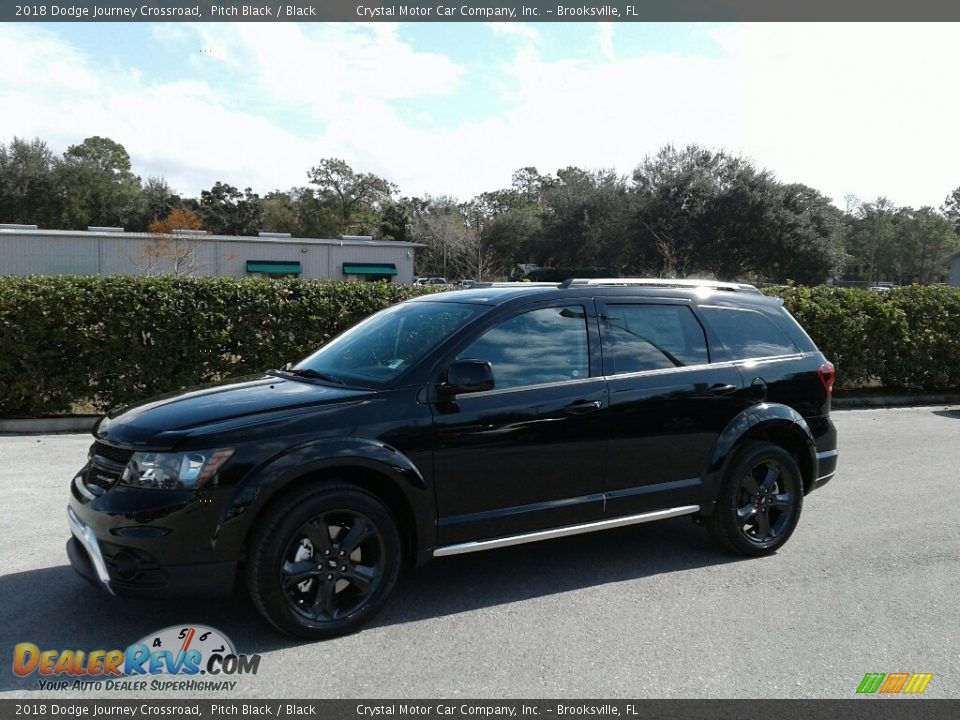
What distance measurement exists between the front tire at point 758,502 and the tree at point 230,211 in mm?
88589

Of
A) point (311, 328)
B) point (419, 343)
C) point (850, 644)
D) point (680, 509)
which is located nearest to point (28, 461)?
point (311, 328)

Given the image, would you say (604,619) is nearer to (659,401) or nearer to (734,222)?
(659,401)

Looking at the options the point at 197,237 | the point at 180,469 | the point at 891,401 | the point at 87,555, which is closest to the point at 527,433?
the point at 180,469

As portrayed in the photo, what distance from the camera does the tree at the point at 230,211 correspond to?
89312 millimetres

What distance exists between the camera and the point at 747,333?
5.75m

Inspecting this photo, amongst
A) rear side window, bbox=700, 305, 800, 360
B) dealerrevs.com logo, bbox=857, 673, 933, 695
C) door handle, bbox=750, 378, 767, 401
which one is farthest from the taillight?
dealerrevs.com logo, bbox=857, 673, 933, 695

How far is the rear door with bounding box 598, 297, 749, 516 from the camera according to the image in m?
4.98

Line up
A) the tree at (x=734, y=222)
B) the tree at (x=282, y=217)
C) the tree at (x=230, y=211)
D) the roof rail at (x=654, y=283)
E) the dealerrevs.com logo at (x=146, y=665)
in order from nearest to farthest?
the dealerrevs.com logo at (x=146, y=665)
the roof rail at (x=654, y=283)
the tree at (x=734, y=222)
the tree at (x=282, y=217)
the tree at (x=230, y=211)

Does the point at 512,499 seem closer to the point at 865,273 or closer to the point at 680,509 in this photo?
the point at 680,509

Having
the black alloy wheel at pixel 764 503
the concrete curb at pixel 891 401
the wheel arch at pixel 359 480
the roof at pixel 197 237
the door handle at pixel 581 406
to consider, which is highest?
the roof at pixel 197 237

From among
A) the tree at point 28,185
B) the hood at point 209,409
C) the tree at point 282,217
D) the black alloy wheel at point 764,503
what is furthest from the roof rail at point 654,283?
the tree at point 282,217

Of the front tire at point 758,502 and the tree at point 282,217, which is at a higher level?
the tree at point 282,217

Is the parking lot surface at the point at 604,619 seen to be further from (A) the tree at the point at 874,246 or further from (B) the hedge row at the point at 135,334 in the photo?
(A) the tree at the point at 874,246
